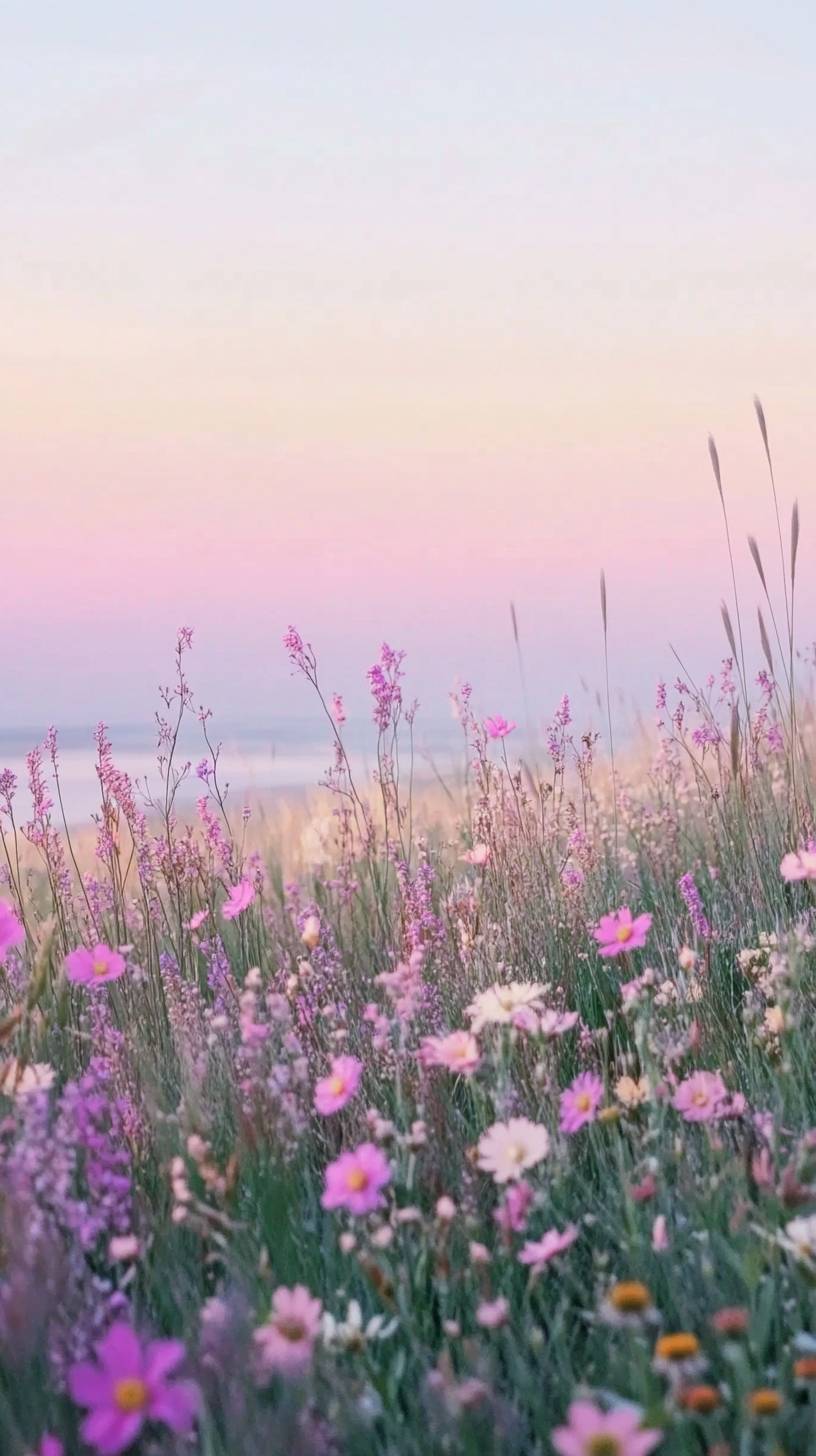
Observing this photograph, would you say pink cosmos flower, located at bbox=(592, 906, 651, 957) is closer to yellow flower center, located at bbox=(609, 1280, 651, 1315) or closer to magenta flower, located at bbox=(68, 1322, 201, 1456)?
yellow flower center, located at bbox=(609, 1280, 651, 1315)

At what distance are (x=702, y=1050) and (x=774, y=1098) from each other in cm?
31

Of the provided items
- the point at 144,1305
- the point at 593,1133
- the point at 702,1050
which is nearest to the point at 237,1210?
the point at 144,1305

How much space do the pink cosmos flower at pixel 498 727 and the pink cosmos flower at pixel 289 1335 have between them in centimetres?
252

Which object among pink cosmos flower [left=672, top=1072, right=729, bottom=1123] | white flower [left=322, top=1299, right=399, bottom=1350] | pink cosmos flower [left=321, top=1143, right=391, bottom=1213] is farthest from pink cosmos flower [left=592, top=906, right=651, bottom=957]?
white flower [left=322, top=1299, right=399, bottom=1350]

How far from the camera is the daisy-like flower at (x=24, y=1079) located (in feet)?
6.57

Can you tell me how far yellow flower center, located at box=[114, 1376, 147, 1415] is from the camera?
4.82 ft

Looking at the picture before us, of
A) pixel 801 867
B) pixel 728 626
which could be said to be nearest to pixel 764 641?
pixel 728 626

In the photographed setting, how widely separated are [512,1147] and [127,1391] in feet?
2.45

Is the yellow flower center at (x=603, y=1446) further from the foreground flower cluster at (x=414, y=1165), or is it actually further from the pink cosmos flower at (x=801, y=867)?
the pink cosmos flower at (x=801, y=867)

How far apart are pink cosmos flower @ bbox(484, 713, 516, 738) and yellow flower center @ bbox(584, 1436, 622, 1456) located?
280 centimetres

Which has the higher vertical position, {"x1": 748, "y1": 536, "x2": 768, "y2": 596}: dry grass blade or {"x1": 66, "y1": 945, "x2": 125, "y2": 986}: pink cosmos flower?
Result: {"x1": 748, "y1": 536, "x2": 768, "y2": 596}: dry grass blade

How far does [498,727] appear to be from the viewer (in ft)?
13.3

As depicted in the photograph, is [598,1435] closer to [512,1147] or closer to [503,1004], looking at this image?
[512,1147]

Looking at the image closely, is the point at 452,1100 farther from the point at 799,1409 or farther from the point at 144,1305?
the point at 799,1409
